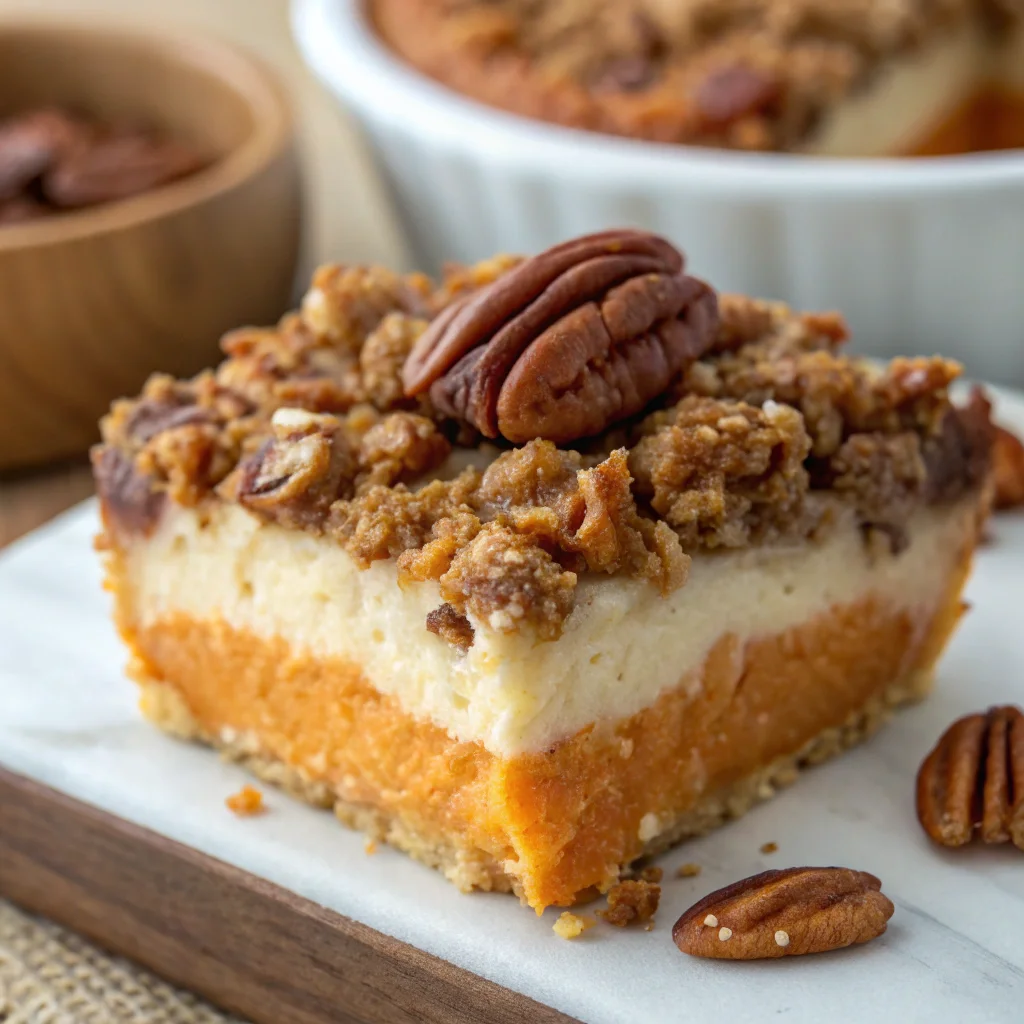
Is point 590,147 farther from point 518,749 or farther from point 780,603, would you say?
point 518,749

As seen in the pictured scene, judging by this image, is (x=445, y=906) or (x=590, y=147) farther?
(x=590, y=147)

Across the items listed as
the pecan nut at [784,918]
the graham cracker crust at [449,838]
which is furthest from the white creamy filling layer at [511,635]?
the pecan nut at [784,918]

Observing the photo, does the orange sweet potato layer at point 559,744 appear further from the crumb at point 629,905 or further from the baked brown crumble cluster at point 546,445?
the baked brown crumble cluster at point 546,445

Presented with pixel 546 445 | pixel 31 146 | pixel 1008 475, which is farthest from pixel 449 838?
pixel 31 146

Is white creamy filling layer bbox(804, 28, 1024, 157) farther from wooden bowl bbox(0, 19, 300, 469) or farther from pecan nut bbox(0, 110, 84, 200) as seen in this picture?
pecan nut bbox(0, 110, 84, 200)

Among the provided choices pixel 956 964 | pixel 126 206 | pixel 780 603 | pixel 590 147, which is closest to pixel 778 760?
pixel 780 603

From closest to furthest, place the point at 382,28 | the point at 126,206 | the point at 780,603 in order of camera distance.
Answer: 1. the point at 780,603
2. the point at 126,206
3. the point at 382,28
